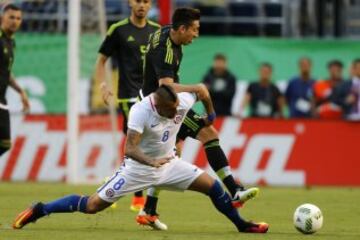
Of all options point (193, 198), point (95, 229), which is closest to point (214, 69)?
point (193, 198)

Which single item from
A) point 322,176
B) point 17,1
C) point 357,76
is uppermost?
point 17,1

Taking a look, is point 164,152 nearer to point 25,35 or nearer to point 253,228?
point 253,228

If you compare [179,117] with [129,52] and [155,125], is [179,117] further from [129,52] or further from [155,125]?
[129,52]

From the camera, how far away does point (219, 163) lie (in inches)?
461

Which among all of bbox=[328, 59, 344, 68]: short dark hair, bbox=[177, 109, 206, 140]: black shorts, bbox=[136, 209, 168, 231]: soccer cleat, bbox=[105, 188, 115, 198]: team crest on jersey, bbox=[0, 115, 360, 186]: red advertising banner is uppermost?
bbox=[177, 109, 206, 140]: black shorts

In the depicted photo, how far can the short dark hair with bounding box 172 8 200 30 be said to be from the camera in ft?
36.6

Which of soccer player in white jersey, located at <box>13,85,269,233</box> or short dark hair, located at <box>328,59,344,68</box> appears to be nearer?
soccer player in white jersey, located at <box>13,85,269,233</box>

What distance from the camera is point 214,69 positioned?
2133cm

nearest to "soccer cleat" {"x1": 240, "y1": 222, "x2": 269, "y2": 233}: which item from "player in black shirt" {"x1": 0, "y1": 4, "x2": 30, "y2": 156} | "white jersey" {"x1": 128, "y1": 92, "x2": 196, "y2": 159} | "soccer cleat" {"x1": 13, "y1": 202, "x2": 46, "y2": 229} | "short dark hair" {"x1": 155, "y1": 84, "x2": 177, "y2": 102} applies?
"white jersey" {"x1": 128, "y1": 92, "x2": 196, "y2": 159}

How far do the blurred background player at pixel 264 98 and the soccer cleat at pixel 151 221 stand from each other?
986 centimetres

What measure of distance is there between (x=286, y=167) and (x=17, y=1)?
5.60 meters

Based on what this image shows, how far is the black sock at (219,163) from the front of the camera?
11516 mm

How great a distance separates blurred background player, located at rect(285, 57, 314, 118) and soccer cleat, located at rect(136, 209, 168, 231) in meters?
10.2

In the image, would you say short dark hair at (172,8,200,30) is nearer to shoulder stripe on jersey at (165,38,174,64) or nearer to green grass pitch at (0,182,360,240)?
shoulder stripe on jersey at (165,38,174,64)
